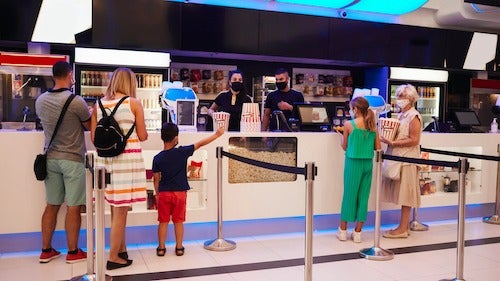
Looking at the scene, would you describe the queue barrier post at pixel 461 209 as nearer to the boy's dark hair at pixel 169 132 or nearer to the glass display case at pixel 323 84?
the boy's dark hair at pixel 169 132

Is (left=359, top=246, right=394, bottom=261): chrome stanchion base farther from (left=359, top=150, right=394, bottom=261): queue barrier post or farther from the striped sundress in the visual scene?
the striped sundress

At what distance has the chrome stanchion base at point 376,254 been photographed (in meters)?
4.26

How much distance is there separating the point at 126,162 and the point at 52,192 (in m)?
0.73

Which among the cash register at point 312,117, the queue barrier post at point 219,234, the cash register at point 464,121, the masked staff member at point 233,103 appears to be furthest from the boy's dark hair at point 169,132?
the cash register at point 464,121

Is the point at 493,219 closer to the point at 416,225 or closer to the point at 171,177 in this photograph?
the point at 416,225

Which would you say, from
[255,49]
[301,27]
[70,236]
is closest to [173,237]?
[70,236]

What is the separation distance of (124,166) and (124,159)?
53 millimetres

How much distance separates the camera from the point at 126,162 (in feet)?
12.3

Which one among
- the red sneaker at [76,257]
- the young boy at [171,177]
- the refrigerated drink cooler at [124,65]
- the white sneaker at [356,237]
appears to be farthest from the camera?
the refrigerated drink cooler at [124,65]

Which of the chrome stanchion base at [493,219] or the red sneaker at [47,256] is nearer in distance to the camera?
the red sneaker at [47,256]

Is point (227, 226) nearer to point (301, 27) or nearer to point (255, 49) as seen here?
point (255, 49)

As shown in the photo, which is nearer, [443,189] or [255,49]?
[443,189]

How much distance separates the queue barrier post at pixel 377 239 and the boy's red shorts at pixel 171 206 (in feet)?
5.29

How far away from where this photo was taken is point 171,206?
4203mm
